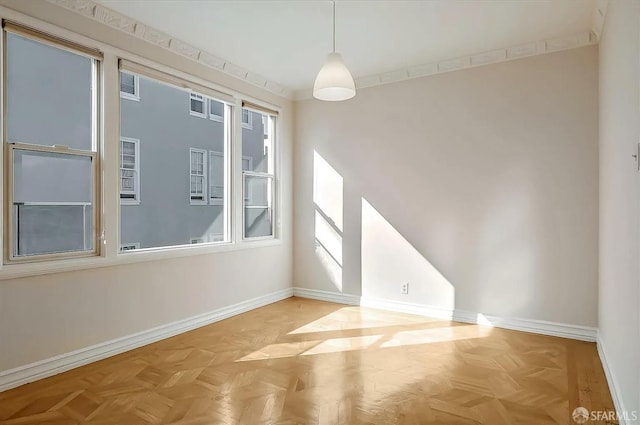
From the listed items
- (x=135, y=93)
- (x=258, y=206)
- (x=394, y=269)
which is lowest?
(x=394, y=269)

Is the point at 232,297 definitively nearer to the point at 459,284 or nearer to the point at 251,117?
the point at 251,117

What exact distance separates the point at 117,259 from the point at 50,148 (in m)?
1.02

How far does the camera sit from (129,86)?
11.5 ft

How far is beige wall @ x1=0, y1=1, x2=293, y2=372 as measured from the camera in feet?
9.04

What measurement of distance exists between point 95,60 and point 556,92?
4.15 metres

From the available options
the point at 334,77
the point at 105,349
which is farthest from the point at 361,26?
the point at 105,349

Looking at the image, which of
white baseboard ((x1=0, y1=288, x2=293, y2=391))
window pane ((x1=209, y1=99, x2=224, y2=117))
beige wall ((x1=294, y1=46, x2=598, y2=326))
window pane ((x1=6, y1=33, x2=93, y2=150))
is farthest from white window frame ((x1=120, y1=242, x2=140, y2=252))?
beige wall ((x1=294, y1=46, x2=598, y2=326))

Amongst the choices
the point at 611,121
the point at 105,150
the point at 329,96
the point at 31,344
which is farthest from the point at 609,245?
the point at 31,344

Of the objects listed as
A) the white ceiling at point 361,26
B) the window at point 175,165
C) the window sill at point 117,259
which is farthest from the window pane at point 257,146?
the window sill at point 117,259

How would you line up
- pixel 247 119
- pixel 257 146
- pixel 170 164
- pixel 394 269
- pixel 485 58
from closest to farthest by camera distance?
pixel 170 164 → pixel 485 58 → pixel 394 269 → pixel 247 119 → pixel 257 146

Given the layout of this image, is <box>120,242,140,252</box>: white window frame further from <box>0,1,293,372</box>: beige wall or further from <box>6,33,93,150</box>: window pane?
<box>6,33,93,150</box>: window pane

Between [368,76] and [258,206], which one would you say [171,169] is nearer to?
[258,206]

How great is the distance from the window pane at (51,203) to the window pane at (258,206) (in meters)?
1.89

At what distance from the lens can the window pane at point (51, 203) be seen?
2805mm
